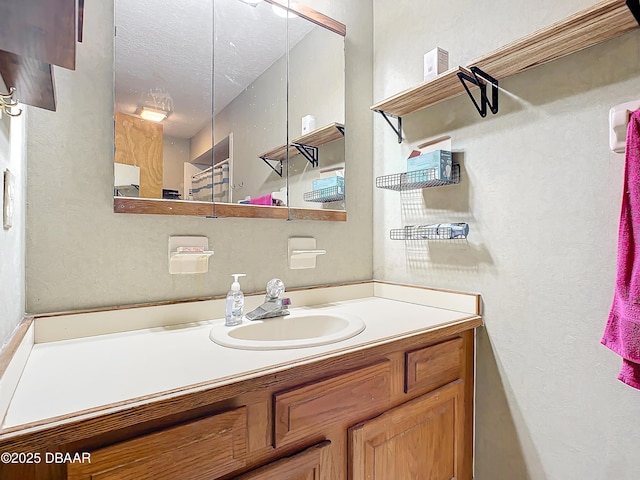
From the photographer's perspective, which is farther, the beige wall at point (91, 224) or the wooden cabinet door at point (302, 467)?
the beige wall at point (91, 224)

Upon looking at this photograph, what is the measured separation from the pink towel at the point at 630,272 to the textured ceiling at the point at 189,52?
1281mm

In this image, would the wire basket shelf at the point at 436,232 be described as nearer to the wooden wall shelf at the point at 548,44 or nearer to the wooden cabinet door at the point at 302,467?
the wooden wall shelf at the point at 548,44

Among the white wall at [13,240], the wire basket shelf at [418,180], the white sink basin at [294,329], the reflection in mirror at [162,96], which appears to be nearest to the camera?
the white wall at [13,240]

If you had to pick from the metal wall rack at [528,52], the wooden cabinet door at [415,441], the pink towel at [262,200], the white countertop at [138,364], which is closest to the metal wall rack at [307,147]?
the pink towel at [262,200]

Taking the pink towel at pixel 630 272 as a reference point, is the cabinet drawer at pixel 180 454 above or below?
below

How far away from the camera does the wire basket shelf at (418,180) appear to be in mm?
1405

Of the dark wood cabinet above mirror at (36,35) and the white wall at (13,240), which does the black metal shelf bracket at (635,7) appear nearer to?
the dark wood cabinet above mirror at (36,35)

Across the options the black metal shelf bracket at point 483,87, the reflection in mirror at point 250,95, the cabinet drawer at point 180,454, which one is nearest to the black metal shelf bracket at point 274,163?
the reflection in mirror at point 250,95

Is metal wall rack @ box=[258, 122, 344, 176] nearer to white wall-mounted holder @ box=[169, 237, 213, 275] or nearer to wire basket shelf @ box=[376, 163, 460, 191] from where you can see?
wire basket shelf @ box=[376, 163, 460, 191]

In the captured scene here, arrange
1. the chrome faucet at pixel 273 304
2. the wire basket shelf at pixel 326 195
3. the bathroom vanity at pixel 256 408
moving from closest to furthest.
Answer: the bathroom vanity at pixel 256 408 → the chrome faucet at pixel 273 304 → the wire basket shelf at pixel 326 195

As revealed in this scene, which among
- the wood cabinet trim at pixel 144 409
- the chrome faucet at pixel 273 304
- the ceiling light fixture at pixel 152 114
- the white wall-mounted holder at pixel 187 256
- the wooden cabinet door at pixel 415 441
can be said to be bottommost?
the wooden cabinet door at pixel 415 441

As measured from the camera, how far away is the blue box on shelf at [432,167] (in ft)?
4.53

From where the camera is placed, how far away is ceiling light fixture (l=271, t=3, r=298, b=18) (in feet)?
4.97

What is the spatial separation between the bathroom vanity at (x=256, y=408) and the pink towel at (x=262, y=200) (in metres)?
0.49
